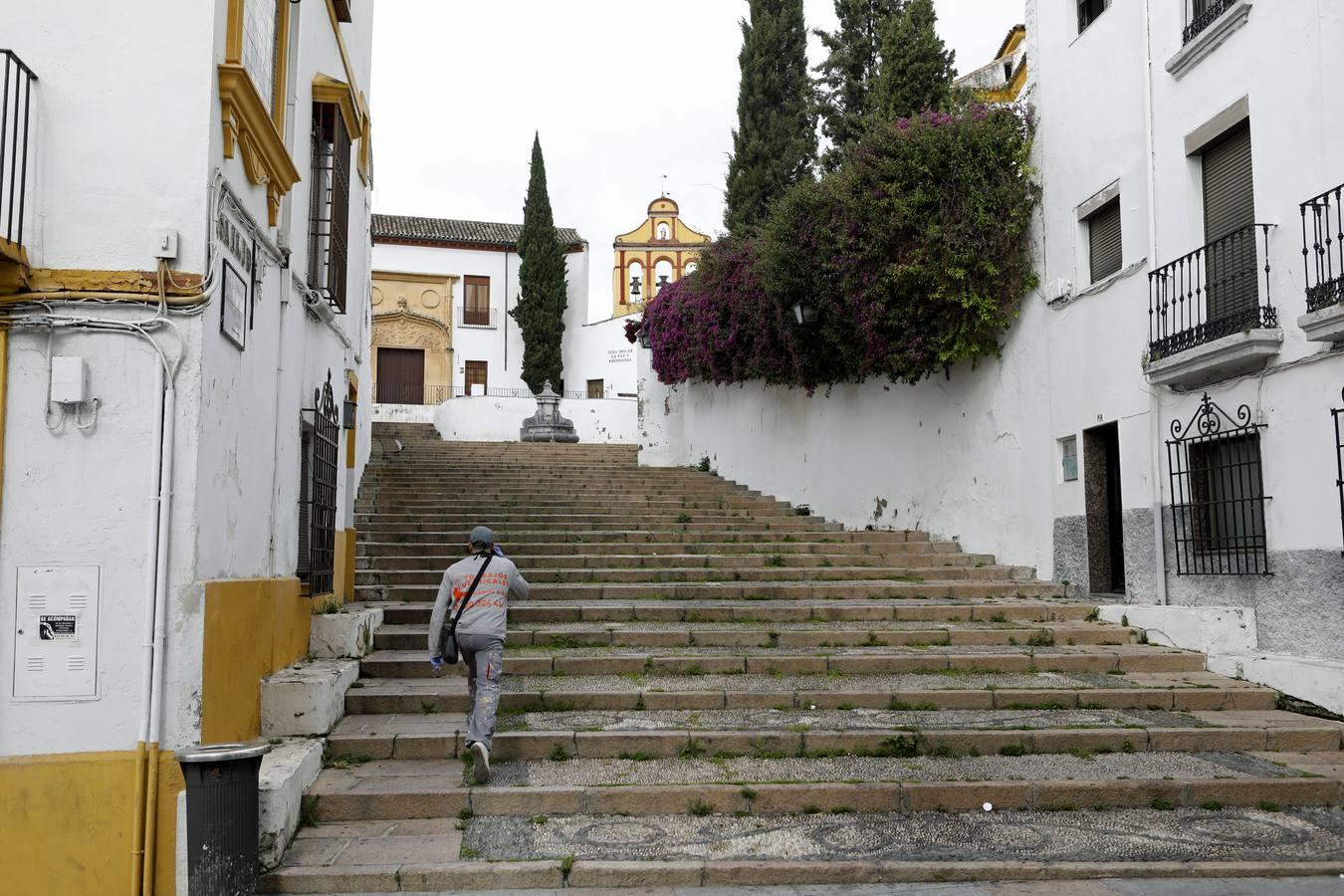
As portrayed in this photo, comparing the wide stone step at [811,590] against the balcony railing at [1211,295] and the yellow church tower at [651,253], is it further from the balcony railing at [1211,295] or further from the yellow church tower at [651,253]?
the yellow church tower at [651,253]

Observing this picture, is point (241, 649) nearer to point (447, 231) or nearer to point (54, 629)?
point (54, 629)

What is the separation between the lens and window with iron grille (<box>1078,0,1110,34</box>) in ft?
35.7

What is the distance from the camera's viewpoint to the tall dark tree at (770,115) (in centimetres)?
2206

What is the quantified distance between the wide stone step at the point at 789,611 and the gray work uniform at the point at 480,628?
299cm

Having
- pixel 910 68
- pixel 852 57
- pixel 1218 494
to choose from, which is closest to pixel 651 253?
pixel 852 57

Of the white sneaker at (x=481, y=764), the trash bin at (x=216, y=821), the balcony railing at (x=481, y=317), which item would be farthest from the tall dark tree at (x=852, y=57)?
the balcony railing at (x=481, y=317)

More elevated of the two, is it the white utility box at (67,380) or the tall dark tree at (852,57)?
the tall dark tree at (852,57)

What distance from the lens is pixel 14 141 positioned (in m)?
5.31

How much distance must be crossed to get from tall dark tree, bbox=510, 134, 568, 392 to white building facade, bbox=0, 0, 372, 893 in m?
30.5

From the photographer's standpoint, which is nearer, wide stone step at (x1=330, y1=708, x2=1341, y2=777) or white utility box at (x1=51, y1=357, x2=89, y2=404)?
white utility box at (x1=51, y1=357, x2=89, y2=404)

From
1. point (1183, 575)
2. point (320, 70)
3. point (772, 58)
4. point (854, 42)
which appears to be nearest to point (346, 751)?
point (320, 70)

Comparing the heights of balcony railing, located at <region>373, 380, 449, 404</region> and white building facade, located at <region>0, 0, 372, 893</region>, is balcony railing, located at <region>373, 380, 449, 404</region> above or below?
above

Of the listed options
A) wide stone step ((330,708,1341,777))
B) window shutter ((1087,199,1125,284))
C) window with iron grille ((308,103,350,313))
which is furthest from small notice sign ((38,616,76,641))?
window shutter ((1087,199,1125,284))

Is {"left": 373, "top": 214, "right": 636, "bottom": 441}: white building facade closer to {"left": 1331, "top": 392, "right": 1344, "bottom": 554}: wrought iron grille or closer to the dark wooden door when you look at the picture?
the dark wooden door
